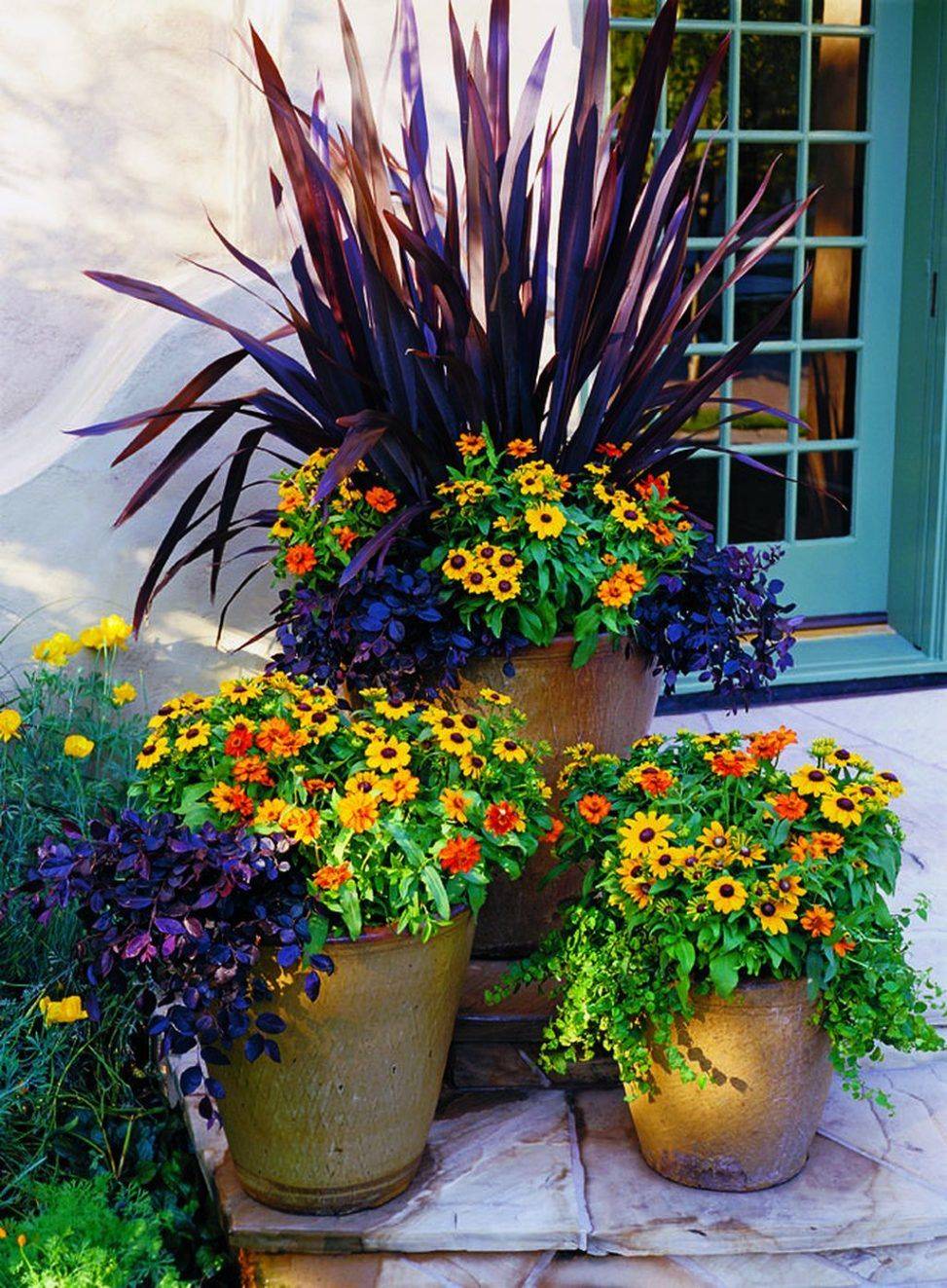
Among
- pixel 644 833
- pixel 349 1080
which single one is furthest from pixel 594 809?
pixel 349 1080

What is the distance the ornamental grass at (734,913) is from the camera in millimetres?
2062

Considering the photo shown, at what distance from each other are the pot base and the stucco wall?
4.16ft

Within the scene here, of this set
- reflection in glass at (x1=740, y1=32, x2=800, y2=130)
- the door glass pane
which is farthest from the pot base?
reflection in glass at (x1=740, y1=32, x2=800, y2=130)

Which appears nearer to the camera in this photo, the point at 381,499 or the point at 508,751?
the point at 508,751

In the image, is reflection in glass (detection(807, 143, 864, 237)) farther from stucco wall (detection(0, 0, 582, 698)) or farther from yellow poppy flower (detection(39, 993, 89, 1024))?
yellow poppy flower (detection(39, 993, 89, 1024))

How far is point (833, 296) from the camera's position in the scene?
427 cm

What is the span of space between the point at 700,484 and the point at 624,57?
3.92 feet

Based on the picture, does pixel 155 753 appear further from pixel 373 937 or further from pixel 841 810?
pixel 841 810

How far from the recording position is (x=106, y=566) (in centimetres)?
309

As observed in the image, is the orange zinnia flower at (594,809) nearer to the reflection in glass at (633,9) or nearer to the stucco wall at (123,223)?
the stucco wall at (123,223)

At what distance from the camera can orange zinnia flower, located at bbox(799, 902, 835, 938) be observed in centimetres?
204

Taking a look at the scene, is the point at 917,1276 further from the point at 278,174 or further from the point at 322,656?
the point at 278,174

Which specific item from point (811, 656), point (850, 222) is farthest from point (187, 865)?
point (850, 222)

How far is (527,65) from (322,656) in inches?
57.2
